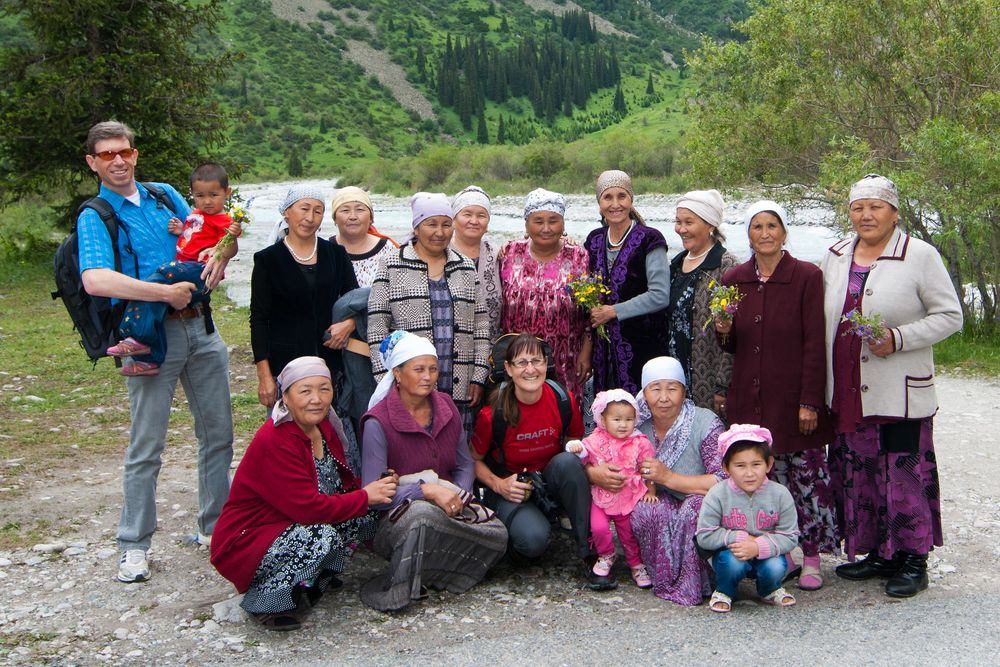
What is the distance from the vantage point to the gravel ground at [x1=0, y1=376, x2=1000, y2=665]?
169 inches

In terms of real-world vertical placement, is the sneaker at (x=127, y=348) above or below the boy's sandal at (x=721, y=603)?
above

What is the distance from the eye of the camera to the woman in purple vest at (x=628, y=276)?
19.3 ft

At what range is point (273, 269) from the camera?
550 centimetres

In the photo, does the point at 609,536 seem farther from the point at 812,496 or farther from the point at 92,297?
the point at 92,297

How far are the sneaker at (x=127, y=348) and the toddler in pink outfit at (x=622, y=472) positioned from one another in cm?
233

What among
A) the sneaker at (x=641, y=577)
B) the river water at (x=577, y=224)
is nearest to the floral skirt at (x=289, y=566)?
the sneaker at (x=641, y=577)

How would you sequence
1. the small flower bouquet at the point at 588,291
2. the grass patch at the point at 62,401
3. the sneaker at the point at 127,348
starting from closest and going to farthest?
the sneaker at the point at 127,348, the small flower bouquet at the point at 588,291, the grass patch at the point at 62,401

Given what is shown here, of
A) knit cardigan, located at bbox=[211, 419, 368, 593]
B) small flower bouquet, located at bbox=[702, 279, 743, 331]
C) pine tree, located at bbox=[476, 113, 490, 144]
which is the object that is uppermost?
pine tree, located at bbox=[476, 113, 490, 144]

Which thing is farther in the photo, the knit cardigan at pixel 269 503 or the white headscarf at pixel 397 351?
the white headscarf at pixel 397 351

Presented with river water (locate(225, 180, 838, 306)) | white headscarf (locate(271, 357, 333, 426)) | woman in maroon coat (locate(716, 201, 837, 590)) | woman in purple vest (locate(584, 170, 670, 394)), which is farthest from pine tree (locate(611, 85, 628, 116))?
white headscarf (locate(271, 357, 333, 426))

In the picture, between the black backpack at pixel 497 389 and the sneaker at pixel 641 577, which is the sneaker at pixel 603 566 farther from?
the black backpack at pixel 497 389

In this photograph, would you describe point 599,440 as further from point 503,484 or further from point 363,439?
point 363,439

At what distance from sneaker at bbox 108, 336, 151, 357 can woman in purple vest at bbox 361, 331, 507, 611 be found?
1.24m

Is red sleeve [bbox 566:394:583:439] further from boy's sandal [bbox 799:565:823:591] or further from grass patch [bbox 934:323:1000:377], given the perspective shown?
grass patch [bbox 934:323:1000:377]
